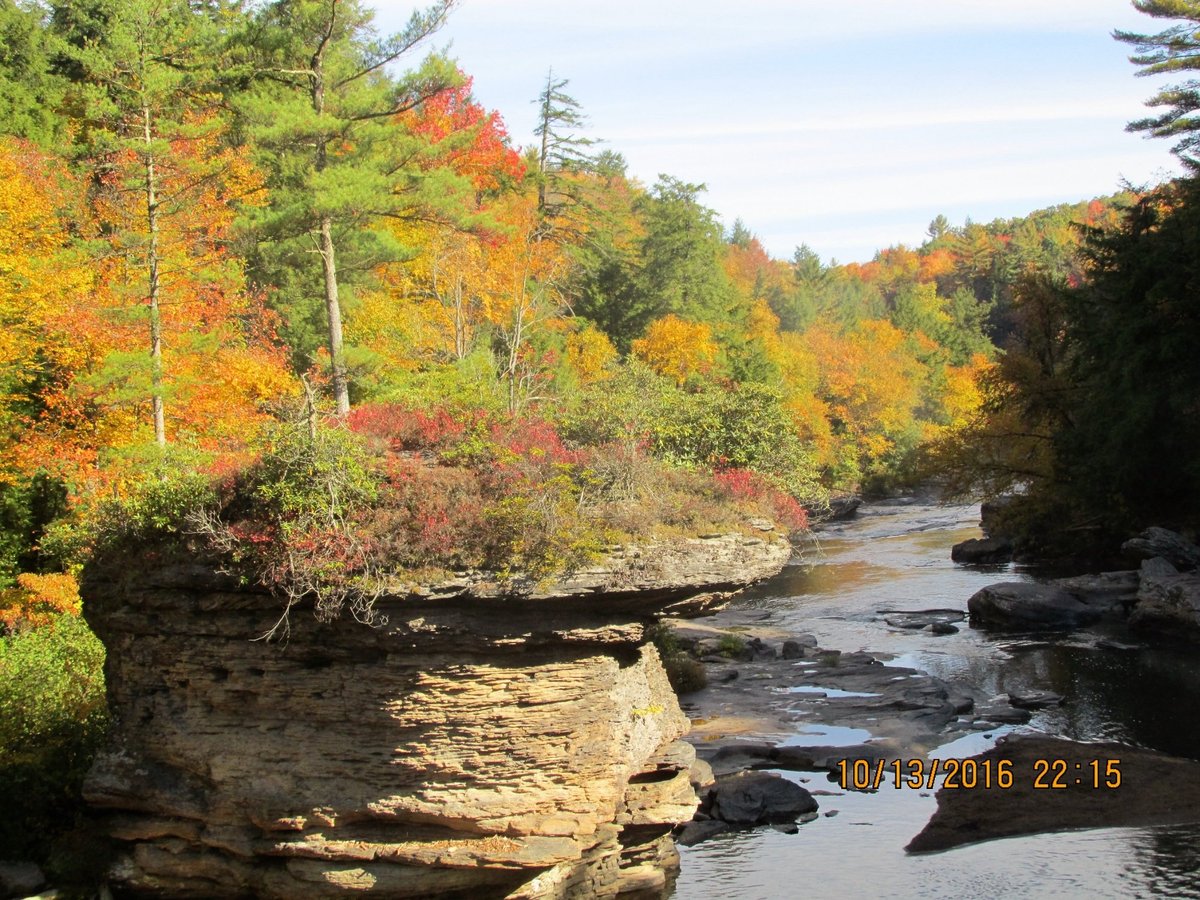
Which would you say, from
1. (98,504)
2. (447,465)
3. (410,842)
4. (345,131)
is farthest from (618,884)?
(345,131)

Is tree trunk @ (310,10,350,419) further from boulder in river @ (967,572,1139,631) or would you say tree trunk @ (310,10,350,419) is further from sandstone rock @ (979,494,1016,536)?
sandstone rock @ (979,494,1016,536)

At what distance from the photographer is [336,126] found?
24.3 m

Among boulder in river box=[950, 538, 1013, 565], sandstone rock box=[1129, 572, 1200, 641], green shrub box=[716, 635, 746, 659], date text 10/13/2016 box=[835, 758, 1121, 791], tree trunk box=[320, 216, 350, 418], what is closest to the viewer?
date text 10/13/2016 box=[835, 758, 1121, 791]

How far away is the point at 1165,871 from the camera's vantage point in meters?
14.9

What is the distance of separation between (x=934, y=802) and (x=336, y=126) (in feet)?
59.3

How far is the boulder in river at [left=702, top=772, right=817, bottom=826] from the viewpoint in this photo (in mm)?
17516

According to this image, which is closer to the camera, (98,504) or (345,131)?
(98,504)

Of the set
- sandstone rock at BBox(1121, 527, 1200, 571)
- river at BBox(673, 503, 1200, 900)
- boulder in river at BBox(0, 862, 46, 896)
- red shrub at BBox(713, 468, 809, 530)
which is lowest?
river at BBox(673, 503, 1200, 900)

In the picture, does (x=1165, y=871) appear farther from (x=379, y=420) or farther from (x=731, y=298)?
(x=731, y=298)

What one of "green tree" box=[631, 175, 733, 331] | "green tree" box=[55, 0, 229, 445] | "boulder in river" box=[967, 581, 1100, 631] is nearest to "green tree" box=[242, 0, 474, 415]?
"green tree" box=[55, 0, 229, 445]

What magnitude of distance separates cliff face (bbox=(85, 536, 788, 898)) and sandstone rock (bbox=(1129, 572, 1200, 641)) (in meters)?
17.0

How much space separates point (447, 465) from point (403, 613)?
2161 mm

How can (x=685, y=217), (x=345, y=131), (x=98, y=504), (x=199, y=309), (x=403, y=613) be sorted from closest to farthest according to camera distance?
1. (x=403, y=613)
2. (x=98, y=504)
3. (x=345, y=131)
4. (x=199, y=309)
5. (x=685, y=217)

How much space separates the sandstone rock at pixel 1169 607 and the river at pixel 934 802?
844mm
